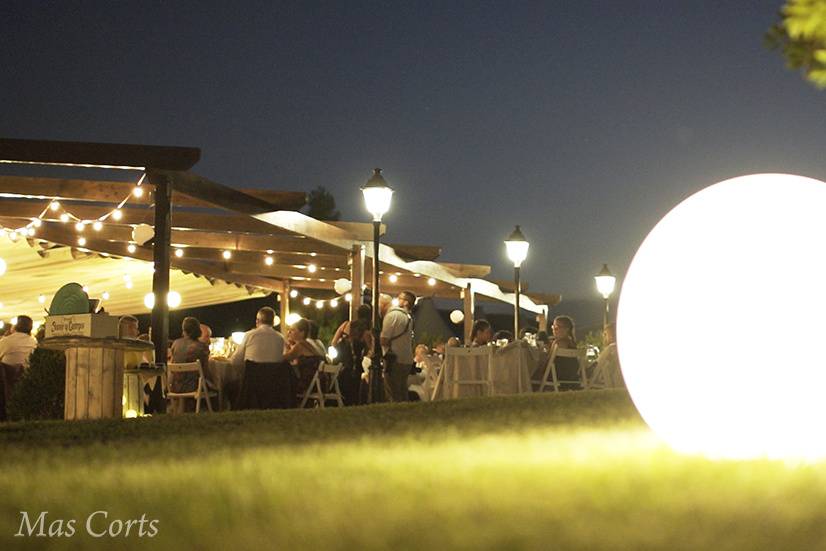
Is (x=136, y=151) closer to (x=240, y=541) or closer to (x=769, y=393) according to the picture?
(x=769, y=393)

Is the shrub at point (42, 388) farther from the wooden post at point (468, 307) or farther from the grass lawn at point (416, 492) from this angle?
the wooden post at point (468, 307)

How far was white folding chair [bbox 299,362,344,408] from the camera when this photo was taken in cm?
1514

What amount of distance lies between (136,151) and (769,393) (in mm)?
10637

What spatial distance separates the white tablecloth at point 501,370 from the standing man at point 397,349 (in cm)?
52

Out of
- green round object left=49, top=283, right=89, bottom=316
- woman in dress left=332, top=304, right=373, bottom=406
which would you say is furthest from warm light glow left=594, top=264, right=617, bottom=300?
green round object left=49, top=283, right=89, bottom=316

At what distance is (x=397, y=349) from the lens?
1584 centimetres

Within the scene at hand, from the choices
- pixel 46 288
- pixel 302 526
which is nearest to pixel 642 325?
pixel 302 526

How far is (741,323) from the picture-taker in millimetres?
5234

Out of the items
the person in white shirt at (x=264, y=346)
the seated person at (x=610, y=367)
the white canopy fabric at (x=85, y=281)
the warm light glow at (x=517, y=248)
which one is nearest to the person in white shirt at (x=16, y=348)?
the person in white shirt at (x=264, y=346)

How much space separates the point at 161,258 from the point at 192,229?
175 inches

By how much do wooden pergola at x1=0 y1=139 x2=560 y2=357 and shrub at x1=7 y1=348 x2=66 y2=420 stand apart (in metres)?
1.38

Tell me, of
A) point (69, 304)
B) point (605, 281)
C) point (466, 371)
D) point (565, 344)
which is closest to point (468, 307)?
point (605, 281)

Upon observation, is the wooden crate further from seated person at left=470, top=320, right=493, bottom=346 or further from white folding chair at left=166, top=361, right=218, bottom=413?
seated person at left=470, top=320, right=493, bottom=346

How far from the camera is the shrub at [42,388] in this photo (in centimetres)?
1329
